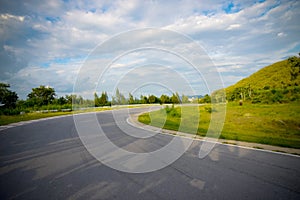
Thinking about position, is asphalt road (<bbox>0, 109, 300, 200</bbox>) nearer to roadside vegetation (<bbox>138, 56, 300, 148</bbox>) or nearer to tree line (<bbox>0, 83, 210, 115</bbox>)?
roadside vegetation (<bbox>138, 56, 300, 148</bbox>)

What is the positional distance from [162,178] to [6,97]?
44851 mm

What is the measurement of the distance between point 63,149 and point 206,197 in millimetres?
5310

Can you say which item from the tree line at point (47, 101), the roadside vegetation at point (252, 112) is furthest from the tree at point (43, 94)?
the roadside vegetation at point (252, 112)

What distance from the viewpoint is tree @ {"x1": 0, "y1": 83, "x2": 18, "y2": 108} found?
1368 inches

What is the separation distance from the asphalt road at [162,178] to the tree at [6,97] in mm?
39881

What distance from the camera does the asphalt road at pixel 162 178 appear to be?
3042mm

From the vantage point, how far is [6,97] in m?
35.4

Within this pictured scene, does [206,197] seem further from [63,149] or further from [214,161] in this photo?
[63,149]

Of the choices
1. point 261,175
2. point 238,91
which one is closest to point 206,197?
point 261,175

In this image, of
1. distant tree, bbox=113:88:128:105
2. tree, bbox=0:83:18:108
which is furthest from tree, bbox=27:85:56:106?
distant tree, bbox=113:88:128:105

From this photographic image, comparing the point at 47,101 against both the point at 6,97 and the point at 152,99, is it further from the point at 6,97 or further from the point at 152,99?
the point at 152,99

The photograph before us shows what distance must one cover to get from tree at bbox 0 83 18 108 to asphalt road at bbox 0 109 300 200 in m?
39.9

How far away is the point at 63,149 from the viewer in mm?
6070

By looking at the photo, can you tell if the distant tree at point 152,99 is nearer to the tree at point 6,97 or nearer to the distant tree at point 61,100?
the distant tree at point 61,100
